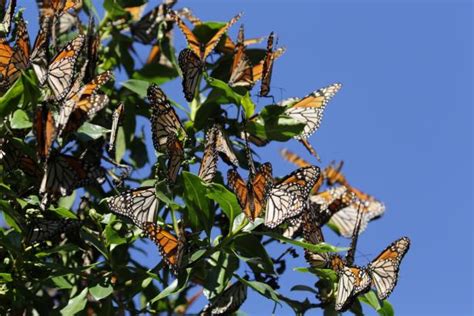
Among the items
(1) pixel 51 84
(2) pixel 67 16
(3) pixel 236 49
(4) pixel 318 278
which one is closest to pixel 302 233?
(4) pixel 318 278

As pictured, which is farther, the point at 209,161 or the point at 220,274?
the point at 220,274

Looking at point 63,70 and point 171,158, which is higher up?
point 63,70

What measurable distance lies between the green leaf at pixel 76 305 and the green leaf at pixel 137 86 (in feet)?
2.92

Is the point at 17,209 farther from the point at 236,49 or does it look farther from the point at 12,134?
the point at 236,49

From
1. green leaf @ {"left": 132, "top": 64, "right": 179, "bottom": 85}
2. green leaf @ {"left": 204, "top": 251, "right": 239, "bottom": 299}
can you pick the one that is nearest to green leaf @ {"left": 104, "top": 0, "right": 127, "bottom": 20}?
green leaf @ {"left": 132, "top": 64, "right": 179, "bottom": 85}

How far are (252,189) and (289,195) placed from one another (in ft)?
0.47

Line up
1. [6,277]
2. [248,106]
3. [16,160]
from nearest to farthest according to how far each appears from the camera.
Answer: [6,277] < [16,160] < [248,106]

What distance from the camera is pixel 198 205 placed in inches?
131

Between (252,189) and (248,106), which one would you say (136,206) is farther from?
(248,106)

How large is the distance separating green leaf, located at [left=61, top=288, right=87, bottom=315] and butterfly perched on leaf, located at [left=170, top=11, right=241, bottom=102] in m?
0.84

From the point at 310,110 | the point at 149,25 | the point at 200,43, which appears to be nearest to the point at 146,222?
the point at 310,110

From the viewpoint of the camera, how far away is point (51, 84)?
10.9 feet

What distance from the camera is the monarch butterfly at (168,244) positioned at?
313 centimetres

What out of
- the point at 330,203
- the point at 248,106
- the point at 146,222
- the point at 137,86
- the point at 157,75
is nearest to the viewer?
the point at 146,222
